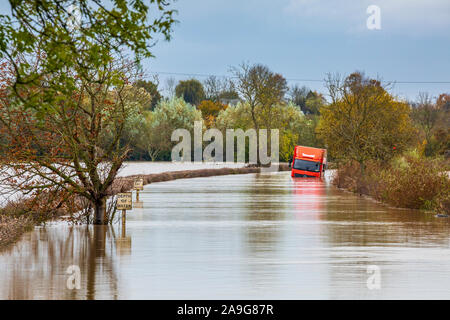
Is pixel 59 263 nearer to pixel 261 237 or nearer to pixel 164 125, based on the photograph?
pixel 261 237

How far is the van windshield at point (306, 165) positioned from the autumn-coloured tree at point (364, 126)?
1076 cm

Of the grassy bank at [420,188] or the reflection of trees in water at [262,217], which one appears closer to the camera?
the reflection of trees in water at [262,217]

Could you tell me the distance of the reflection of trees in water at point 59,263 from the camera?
497 inches

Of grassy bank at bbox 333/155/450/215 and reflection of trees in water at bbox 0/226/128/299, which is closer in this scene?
reflection of trees in water at bbox 0/226/128/299

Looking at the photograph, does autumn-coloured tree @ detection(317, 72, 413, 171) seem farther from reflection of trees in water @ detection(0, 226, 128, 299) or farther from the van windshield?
reflection of trees in water @ detection(0, 226, 128, 299)

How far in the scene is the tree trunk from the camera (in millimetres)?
23530

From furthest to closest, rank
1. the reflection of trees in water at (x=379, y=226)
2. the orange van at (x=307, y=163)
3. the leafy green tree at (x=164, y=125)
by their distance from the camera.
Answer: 1. the leafy green tree at (x=164, y=125)
2. the orange van at (x=307, y=163)
3. the reflection of trees in water at (x=379, y=226)

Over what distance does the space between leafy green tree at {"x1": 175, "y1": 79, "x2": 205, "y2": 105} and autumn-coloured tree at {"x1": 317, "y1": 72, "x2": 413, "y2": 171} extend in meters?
95.4

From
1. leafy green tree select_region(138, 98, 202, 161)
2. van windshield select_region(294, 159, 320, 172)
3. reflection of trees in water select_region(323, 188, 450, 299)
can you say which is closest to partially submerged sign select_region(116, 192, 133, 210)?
reflection of trees in water select_region(323, 188, 450, 299)

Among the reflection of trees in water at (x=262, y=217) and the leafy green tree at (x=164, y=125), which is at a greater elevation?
the leafy green tree at (x=164, y=125)

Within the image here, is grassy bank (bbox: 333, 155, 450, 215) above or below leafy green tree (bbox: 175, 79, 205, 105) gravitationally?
below

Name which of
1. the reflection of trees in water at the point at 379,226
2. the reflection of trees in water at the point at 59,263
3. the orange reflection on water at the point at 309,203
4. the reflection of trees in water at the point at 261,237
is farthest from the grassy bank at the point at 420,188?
the reflection of trees in water at the point at 59,263

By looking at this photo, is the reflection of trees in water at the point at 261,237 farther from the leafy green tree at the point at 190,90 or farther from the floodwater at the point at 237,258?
the leafy green tree at the point at 190,90
